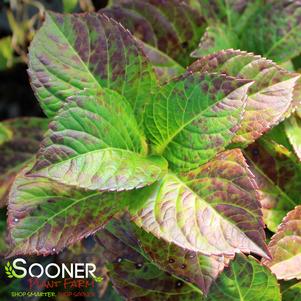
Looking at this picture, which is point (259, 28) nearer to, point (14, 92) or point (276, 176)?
point (276, 176)

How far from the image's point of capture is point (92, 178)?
685 millimetres

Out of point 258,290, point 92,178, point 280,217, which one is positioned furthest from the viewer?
point 280,217

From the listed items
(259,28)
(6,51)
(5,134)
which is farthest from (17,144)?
(259,28)

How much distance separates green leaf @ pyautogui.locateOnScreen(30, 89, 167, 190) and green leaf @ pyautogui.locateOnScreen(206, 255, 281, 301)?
18 cm

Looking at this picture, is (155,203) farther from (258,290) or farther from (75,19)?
(75,19)

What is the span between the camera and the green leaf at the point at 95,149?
67cm

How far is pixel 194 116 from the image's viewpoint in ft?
2.53

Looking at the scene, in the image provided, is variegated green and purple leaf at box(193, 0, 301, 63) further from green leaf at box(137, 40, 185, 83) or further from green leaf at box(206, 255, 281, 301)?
green leaf at box(206, 255, 281, 301)

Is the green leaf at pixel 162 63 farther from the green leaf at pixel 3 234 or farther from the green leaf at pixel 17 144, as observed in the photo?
the green leaf at pixel 3 234

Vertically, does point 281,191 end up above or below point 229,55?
below

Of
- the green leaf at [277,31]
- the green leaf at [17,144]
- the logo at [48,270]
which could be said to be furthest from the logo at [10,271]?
the green leaf at [277,31]

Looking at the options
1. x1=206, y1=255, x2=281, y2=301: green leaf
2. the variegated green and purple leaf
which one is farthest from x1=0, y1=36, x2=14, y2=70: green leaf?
x1=206, y1=255, x2=281, y2=301: green leaf

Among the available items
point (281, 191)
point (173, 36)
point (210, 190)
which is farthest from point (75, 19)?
point (281, 191)

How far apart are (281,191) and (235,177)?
233 millimetres
